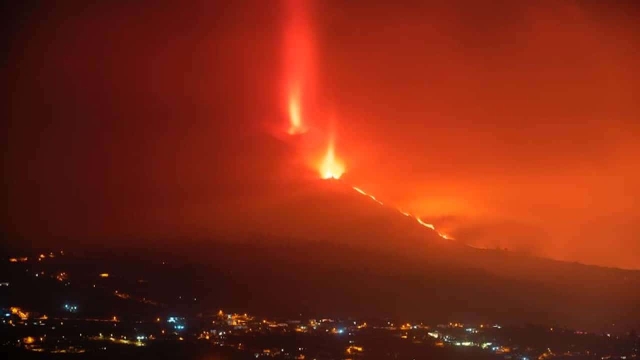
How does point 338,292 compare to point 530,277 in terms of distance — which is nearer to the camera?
point 338,292

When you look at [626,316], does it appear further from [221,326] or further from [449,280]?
[221,326]

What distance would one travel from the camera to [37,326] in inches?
1207

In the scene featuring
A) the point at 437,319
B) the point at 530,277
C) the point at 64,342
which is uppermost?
the point at 530,277

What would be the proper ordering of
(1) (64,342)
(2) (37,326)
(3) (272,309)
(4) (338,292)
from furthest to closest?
(4) (338,292), (3) (272,309), (2) (37,326), (1) (64,342)

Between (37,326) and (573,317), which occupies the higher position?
(573,317)

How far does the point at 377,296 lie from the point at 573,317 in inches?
391

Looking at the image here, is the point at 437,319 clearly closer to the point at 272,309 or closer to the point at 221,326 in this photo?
the point at 272,309

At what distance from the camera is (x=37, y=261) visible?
38.6m

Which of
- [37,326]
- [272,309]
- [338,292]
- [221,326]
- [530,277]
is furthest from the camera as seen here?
[530,277]

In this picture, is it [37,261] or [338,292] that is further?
[338,292]

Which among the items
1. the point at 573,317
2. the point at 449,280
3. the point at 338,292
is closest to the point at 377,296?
the point at 338,292

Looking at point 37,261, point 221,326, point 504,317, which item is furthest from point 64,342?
point 504,317

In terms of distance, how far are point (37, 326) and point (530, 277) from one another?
28.4 meters

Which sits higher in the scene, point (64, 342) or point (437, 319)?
point (437, 319)
